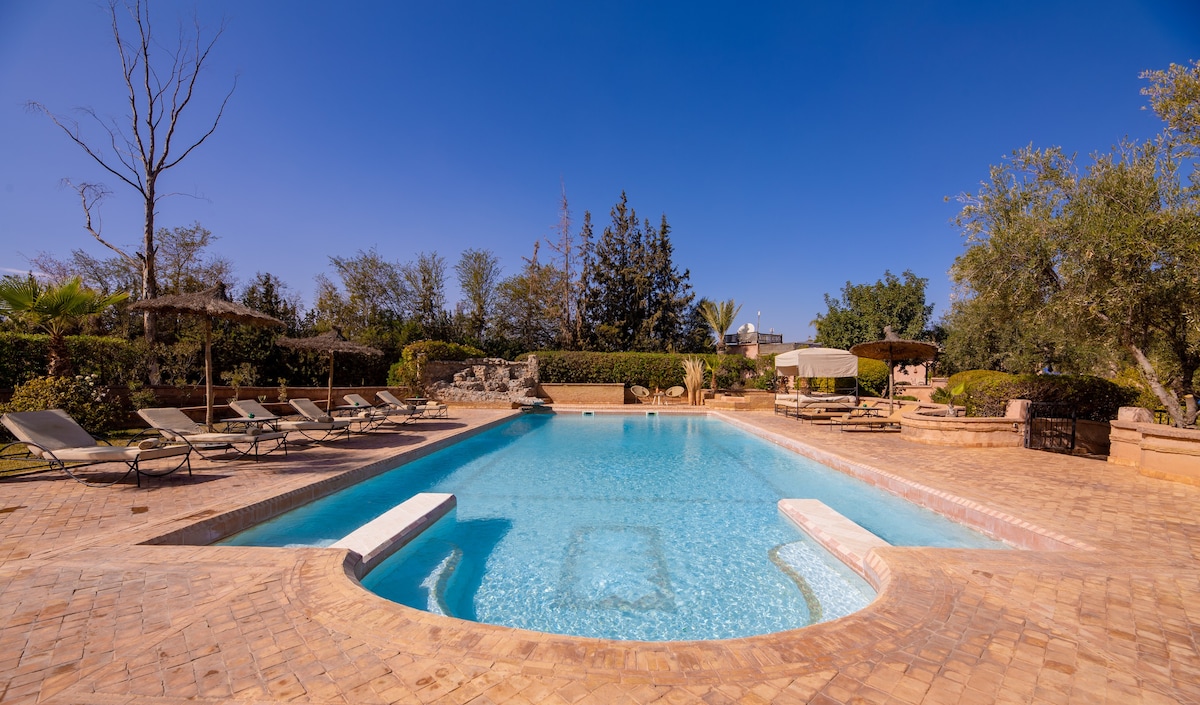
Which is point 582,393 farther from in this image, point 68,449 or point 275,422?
point 68,449

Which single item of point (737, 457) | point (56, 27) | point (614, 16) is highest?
point (614, 16)

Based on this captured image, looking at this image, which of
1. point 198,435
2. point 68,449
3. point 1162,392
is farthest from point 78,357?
point 1162,392

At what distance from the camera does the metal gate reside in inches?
356

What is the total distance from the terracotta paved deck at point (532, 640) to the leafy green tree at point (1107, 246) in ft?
14.9

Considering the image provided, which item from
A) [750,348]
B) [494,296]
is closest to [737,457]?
[494,296]

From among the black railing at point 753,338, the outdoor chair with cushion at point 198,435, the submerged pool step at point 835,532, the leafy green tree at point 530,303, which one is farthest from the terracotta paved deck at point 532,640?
the black railing at point 753,338

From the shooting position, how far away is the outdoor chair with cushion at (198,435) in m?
6.80

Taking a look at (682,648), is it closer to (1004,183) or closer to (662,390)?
(1004,183)

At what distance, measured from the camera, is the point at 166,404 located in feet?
36.0

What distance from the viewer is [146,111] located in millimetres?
13938

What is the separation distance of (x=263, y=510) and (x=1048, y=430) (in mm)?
13197

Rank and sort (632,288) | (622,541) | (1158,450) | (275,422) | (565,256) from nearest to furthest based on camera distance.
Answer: (622,541) < (1158,450) < (275,422) < (565,256) < (632,288)

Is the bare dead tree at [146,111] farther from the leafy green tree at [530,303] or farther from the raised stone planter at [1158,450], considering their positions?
the raised stone planter at [1158,450]

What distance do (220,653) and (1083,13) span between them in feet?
49.1
